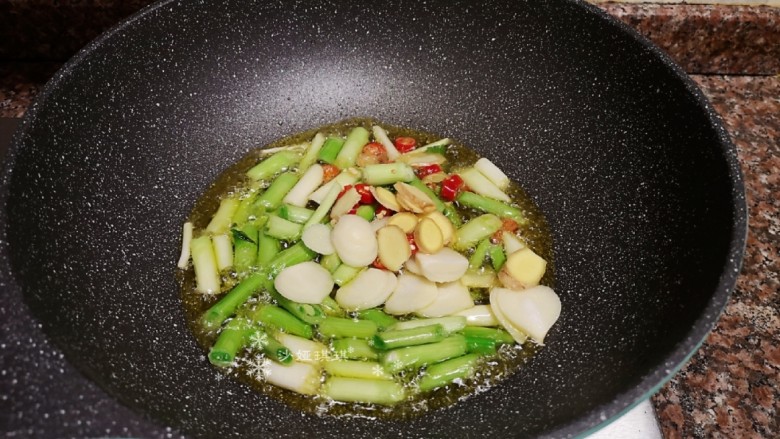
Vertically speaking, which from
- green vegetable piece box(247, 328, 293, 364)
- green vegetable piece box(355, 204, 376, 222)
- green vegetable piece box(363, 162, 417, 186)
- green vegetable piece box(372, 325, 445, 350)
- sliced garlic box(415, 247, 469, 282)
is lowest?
green vegetable piece box(247, 328, 293, 364)

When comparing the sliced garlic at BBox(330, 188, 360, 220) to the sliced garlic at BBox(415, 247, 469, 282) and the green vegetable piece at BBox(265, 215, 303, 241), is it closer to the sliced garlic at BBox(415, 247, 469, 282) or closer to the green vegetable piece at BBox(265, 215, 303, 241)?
the green vegetable piece at BBox(265, 215, 303, 241)

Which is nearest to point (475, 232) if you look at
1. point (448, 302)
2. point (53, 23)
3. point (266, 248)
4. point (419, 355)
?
point (448, 302)

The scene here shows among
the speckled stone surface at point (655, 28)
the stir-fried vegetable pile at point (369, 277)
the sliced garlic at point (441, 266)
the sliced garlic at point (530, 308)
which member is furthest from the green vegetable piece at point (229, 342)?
the speckled stone surface at point (655, 28)

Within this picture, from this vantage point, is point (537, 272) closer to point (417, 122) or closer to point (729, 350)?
point (729, 350)

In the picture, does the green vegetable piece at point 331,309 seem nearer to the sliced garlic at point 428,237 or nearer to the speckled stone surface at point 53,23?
the sliced garlic at point 428,237

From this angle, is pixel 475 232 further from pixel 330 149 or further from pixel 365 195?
pixel 330 149

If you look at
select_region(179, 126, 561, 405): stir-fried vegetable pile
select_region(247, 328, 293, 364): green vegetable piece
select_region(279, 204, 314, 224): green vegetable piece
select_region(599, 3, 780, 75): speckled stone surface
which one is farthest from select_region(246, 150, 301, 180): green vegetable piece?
select_region(599, 3, 780, 75): speckled stone surface
